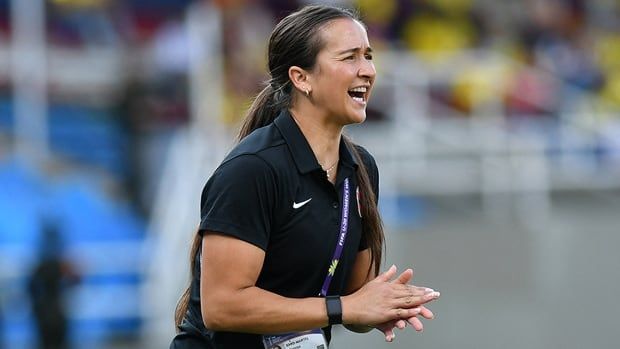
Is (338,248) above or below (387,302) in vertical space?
above

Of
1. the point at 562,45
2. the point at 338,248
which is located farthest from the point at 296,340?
the point at 562,45

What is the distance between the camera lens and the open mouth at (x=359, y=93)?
4.18 m

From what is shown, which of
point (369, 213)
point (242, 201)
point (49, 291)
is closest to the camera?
point (242, 201)

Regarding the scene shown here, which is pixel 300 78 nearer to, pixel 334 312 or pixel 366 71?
pixel 366 71

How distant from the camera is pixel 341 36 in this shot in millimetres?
4180

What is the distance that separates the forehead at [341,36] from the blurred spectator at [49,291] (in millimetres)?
6478

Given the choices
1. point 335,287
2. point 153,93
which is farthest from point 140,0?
point 335,287

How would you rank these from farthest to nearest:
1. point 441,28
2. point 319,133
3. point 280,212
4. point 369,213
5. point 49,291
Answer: point 441,28
point 49,291
point 369,213
point 319,133
point 280,212

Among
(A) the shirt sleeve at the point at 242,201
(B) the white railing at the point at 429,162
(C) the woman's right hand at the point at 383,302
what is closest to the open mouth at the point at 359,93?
(A) the shirt sleeve at the point at 242,201

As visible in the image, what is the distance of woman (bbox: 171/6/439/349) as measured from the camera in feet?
13.0

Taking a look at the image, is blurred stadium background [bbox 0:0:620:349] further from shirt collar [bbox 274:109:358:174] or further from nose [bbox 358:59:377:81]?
nose [bbox 358:59:377:81]

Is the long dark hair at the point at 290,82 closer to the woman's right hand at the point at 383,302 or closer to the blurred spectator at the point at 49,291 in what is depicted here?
the woman's right hand at the point at 383,302

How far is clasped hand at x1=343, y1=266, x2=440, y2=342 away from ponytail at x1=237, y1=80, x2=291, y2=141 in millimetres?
691

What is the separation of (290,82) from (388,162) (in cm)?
706
